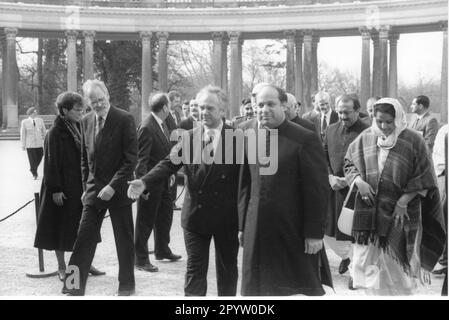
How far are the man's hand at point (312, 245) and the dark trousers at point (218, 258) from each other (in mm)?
1246

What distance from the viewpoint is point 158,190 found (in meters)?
12.4

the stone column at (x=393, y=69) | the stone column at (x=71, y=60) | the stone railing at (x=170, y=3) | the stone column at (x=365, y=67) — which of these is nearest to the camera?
the stone column at (x=365, y=67)

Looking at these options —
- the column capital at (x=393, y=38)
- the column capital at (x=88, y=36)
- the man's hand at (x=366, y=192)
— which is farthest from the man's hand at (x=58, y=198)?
the column capital at (x=393, y=38)

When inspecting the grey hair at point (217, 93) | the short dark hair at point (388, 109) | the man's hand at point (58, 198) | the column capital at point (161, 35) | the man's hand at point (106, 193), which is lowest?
the man's hand at point (58, 198)

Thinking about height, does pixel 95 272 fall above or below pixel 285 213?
below

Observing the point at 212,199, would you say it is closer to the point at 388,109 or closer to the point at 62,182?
the point at 388,109

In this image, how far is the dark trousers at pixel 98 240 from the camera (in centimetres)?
955

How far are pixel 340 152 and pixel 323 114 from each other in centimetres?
319

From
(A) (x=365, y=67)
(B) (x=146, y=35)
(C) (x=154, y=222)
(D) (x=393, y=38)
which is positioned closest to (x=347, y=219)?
(C) (x=154, y=222)

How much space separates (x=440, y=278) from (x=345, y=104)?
3445mm

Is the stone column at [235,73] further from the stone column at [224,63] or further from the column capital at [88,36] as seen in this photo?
the column capital at [88,36]

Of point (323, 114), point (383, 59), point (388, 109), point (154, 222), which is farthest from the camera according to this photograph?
point (383, 59)
